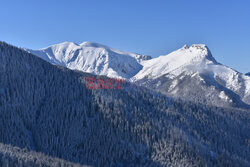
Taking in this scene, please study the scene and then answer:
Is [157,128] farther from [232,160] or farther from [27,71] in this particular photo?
[27,71]

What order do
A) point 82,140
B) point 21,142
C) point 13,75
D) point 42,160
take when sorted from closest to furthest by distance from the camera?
point 42,160 < point 21,142 < point 82,140 < point 13,75

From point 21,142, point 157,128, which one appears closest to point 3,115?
point 21,142

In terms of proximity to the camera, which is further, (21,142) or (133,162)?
(133,162)

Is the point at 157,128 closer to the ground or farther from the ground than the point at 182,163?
farther from the ground

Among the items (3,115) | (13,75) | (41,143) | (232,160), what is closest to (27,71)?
(13,75)

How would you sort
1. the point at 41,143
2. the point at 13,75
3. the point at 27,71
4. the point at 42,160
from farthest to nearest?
1. the point at 27,71
2. the point at 13,75
3. the point at 41,143
4. the point at 42,160

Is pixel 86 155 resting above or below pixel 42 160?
below

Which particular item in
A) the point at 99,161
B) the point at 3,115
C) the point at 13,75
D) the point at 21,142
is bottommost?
the point at 99,161

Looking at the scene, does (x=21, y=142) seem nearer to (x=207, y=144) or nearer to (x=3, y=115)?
(x=3, y=115)

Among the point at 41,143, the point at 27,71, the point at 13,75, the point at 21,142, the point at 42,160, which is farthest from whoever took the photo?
the point at 27,71
